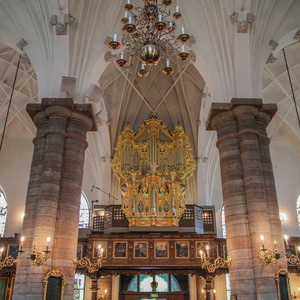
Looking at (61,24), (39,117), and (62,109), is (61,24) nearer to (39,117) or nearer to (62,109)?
(62,109)

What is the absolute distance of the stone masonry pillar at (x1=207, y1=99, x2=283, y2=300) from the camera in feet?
35.9

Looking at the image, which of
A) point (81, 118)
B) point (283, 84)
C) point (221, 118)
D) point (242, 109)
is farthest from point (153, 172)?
point (283, 84)

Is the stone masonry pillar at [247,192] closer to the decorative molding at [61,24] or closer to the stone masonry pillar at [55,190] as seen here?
the stone masonry pillar at [55,190]

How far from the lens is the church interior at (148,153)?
36.2ft

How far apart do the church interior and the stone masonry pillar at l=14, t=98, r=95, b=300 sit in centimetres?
4

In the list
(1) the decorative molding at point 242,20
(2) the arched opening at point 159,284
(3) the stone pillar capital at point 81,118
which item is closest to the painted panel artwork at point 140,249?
(2) the arched opening at point 159,284

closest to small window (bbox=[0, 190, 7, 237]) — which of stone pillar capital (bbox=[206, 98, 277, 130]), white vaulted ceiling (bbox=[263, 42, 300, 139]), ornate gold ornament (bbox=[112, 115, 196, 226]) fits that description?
ornate gold ornament (bbox=[112, 115, 196, 226])

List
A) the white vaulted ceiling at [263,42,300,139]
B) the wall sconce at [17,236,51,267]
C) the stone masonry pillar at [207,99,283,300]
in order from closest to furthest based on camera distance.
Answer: the wall sconce at [17,236,51,267] → the stone masonry pillar at [207,99,283,300] → the white vaulted ceiling at [263,42,300,139]

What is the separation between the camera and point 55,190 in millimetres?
11961

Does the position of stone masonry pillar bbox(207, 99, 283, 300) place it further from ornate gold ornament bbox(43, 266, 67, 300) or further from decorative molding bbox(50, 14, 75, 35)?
decorative molding bbox(50, 14, 75, 35)

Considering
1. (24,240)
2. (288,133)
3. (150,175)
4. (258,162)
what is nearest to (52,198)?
(24,240)

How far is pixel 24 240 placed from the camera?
451 inches

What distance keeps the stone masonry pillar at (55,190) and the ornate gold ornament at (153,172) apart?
626cm

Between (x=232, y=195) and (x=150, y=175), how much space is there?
7.94 meters
